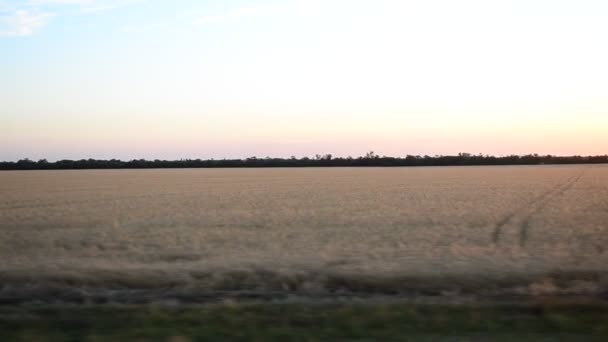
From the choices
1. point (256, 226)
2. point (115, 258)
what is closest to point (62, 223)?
point (256, 226)

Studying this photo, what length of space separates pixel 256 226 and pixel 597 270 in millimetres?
12374

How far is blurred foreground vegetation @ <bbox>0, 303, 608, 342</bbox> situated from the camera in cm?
733

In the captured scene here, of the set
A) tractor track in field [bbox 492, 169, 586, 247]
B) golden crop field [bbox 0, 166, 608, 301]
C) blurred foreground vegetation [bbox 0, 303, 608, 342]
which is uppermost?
blurred foreground vegetation [bbox 0, 303, 608, 342]

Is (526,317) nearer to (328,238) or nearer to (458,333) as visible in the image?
(458,333)

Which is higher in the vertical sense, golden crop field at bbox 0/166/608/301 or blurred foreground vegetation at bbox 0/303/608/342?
blurred foreground vegetation at bbox 0/303/608/342

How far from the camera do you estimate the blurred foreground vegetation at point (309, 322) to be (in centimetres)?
733

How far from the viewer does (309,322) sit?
26.2 feet

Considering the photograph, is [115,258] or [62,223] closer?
[115,258]

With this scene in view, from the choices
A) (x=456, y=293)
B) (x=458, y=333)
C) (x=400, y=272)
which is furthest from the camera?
(x=400, y=272)

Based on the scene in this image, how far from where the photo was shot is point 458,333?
7387mm

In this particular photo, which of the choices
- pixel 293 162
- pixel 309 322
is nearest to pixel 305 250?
pixel 309 322

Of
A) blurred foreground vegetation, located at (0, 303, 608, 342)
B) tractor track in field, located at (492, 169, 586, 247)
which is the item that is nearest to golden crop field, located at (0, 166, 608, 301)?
tractor track in field, located at (492, 169, 586, 247)

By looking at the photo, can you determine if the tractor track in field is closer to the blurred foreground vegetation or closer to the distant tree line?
the blurred foreground vegetation

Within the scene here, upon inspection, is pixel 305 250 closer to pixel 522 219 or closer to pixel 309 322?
pixel 309 322
